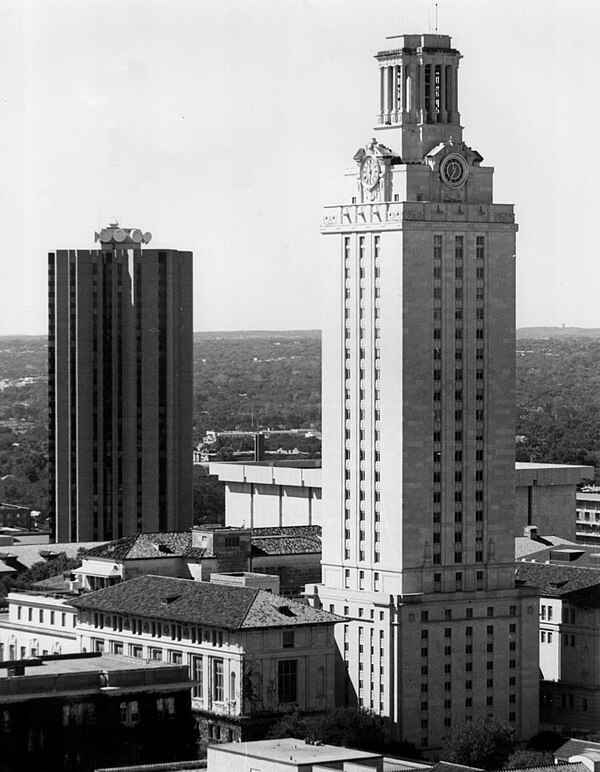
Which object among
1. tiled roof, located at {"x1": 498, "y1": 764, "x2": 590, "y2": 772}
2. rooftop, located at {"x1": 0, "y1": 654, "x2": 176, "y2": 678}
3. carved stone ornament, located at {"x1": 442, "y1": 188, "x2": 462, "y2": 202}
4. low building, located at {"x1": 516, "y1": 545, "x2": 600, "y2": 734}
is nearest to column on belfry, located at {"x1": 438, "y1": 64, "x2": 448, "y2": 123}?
carved stone ornament, located at {"x1": 442, "y1": 188, "x2": 462, "y2": 202}

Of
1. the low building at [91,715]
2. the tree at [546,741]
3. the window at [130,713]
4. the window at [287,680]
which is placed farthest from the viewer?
the tree at [546,741]

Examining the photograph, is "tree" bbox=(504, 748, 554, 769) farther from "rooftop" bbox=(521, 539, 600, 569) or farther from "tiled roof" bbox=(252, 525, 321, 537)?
"tiled roof" bbox=(252, 525, 321, 537)

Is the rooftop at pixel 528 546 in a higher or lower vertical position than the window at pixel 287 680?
higher

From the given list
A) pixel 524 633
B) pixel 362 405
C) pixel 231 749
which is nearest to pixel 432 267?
pixel 362 405

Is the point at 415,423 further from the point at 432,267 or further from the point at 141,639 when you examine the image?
the point at 141,639

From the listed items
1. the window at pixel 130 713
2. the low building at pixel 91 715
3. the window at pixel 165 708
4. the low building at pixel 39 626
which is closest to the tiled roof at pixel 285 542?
the low building at pixel 39 626

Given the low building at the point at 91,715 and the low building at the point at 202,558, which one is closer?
the low building at the point at 91,715

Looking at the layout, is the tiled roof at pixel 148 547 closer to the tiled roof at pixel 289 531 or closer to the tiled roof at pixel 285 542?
the tiled roof at pixel 285 542
